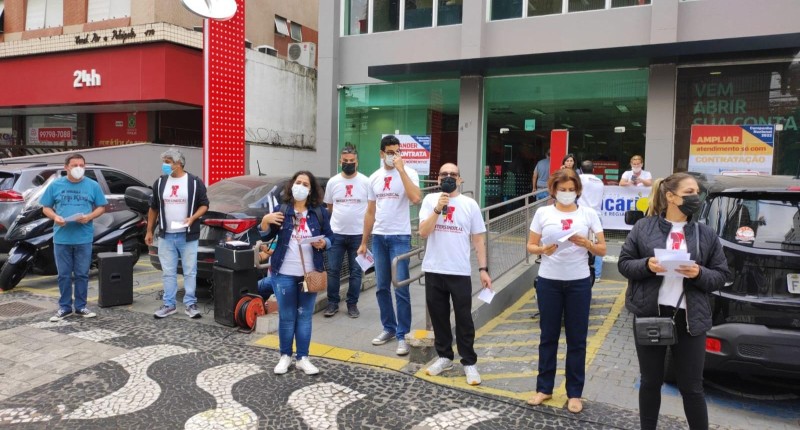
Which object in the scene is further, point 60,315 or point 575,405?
point 60,315

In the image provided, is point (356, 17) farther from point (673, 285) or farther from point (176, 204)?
point (673, 285)

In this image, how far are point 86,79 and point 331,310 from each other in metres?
13.5

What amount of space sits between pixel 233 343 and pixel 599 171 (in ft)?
30.6

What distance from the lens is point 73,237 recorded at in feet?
21.9

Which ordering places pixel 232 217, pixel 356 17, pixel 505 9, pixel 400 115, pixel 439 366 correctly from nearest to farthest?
pixel 439 366 → pixel 232 217 → pixel 505 9 → pixel 400 115 → pixel 356 17

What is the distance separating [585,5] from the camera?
1238cm

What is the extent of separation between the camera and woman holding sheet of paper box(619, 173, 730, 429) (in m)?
3.40

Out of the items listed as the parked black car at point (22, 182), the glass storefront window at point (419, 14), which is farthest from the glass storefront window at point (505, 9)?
the parked black car at point (22, 182)

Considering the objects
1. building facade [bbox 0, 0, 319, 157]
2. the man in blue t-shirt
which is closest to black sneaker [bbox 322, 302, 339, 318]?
the man in blue t-shirt

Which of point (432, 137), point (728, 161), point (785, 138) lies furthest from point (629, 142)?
point (432, 137)

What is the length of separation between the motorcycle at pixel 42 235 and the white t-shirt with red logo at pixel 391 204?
13.8ft

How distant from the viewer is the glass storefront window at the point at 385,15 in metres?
14.5

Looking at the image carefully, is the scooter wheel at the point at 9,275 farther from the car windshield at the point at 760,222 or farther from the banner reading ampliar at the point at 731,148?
the banner reading ampliar at the point at 731,148

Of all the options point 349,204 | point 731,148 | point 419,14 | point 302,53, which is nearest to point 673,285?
point 349,204
